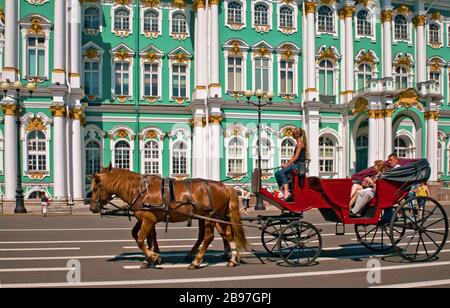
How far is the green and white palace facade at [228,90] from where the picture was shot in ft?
109

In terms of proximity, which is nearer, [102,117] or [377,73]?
[102,117]

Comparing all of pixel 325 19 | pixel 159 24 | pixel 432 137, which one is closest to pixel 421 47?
pixel 432 137

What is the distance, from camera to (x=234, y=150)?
112 feet

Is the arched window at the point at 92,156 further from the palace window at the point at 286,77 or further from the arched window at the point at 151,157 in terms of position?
the palace window at the point at 286,77

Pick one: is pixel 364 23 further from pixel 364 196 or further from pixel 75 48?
pixel 364 196

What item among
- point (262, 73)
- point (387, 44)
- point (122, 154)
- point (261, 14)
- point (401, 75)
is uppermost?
point (261, 14)

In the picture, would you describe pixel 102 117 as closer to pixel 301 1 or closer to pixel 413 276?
pixel 301 1

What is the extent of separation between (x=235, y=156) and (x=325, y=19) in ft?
41.4

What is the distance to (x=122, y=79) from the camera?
34.1 metres

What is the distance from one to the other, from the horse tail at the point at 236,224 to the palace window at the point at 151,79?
25309mm

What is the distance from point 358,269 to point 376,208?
176cm

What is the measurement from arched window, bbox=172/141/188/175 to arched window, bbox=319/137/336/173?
10.1 metres

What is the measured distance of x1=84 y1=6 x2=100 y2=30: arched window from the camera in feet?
110
